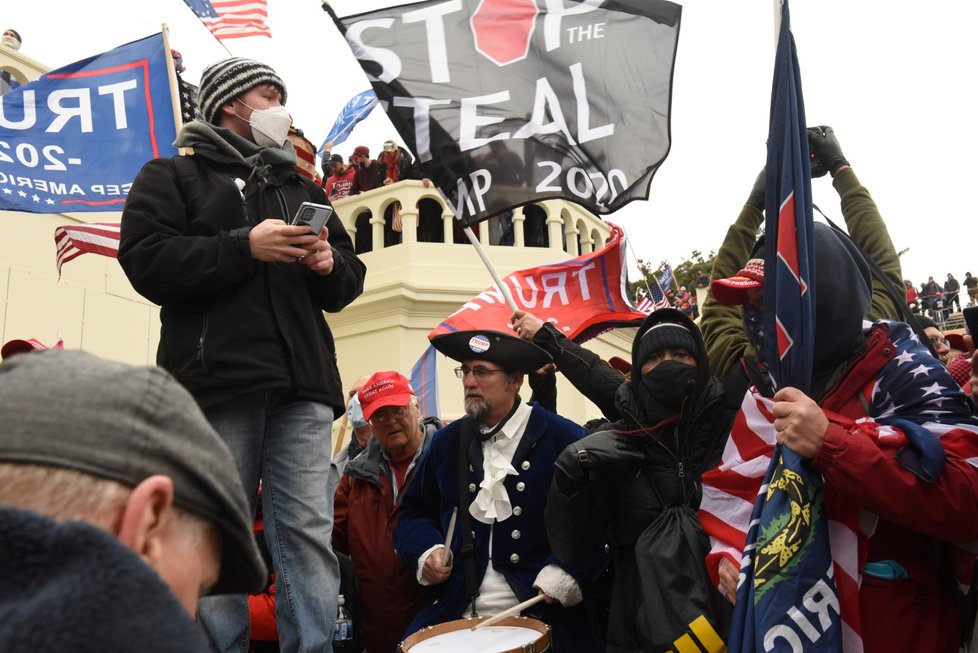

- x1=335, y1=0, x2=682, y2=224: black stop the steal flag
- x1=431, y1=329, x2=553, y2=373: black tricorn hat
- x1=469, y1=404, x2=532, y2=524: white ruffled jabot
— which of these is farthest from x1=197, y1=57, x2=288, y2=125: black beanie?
x1=469, y1=404, x2=532, y2=524: white ruffled jabot

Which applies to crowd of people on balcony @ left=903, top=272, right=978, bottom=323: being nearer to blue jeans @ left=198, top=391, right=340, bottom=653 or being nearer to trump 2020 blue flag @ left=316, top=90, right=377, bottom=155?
trump 2020 blue flag @ left=316, top=90, right=377, bottom=155

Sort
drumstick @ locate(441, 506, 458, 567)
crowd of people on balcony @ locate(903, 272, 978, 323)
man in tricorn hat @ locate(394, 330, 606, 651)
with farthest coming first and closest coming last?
crowd of people on balcony @ locate(903, 272, 978, 323), drumstick @ locate(441, 506, 458, 567), man in tricorn hat @ locate(394, 330, 606, 651)

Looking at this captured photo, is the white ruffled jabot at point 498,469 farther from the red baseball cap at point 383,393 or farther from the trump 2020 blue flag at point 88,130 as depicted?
the trump 2020 blue flag at point 88,130

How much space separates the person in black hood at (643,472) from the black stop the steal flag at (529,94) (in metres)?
1.19

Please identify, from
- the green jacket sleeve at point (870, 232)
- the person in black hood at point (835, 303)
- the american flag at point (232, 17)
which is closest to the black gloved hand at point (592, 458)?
the person in black hood at point (835, 303)

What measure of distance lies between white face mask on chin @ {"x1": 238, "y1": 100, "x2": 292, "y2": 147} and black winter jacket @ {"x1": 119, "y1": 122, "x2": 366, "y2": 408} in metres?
0.05

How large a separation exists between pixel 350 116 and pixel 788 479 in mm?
12532

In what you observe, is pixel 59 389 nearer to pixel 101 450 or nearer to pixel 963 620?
pixel 101 450

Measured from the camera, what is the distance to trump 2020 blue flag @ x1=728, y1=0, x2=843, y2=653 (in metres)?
2.59

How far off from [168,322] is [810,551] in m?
2.07

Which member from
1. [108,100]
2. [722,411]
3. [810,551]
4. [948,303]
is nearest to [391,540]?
[722,411]

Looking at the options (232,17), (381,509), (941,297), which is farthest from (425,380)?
(941,297)

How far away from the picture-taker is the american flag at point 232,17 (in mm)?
10188

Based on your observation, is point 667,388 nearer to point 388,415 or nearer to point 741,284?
point 741,284
